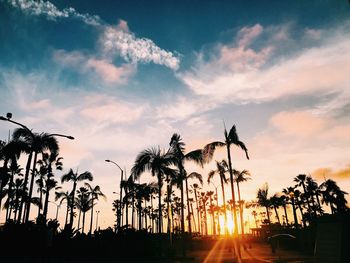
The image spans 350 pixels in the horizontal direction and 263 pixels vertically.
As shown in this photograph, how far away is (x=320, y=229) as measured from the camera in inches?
329

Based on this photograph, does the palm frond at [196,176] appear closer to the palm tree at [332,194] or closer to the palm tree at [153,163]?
the palm tree at [153,163]

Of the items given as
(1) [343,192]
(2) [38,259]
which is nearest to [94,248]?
(2) [38,259]

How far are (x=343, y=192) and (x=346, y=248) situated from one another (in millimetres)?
55625

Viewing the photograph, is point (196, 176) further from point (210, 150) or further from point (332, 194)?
point (332, 194)

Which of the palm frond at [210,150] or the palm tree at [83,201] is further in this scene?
the palm tree at [83,201]

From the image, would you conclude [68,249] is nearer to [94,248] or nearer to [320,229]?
[94,248]

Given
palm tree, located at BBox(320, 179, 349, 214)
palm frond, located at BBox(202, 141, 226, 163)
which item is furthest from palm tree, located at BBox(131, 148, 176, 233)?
palm tree, located at BBox(320, 179, 349, 214)

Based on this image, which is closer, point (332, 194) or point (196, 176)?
point (196, 176)

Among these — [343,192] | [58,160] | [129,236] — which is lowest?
[129,236]

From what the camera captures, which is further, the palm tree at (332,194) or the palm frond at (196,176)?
the palm tree at (332,194)

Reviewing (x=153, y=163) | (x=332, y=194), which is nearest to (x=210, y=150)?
(x=153, y=163)

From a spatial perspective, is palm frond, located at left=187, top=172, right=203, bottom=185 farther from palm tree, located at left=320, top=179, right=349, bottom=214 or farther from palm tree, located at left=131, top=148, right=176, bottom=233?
palm tree, located at left=320, top=179, right=349, bottom=214

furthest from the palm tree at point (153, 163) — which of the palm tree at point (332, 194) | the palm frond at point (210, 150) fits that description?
the palm tree at point (332, 194)

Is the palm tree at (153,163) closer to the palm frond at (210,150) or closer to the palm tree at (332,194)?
the palm frond at (210,150)
